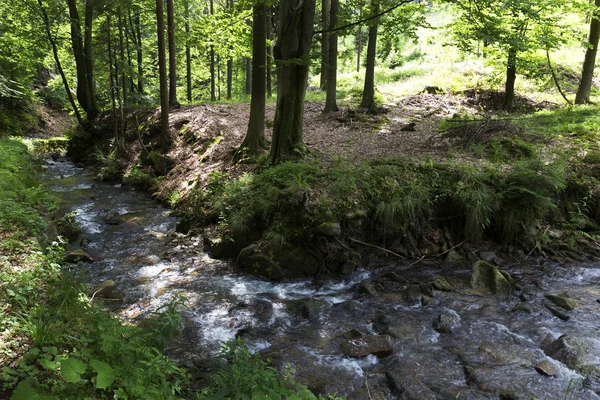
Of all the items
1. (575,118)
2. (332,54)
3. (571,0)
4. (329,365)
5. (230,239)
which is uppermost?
(571,0)

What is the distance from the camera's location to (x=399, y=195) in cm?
737

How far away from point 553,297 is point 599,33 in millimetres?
11805

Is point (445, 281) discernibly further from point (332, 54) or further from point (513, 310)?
point (332, 54)

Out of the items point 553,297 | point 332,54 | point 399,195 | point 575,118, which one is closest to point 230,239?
point 399,195

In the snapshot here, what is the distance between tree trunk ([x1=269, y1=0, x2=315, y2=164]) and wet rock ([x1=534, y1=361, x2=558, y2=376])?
6.19 m

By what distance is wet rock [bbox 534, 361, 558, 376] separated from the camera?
440cm

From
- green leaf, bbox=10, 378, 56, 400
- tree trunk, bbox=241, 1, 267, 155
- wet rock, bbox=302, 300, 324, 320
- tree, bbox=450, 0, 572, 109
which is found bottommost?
wet rock, bbox=302, 300, 324, 320

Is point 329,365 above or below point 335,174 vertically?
below

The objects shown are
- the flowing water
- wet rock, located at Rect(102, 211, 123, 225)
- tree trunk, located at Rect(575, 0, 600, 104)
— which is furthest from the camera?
tree trunk, located at Rect(575, 0, 600, 104)

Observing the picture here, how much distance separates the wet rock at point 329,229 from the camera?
6887 mm

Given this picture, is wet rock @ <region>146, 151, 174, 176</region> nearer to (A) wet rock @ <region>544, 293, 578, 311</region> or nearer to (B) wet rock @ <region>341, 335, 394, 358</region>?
(B) wet rock @ <region>341, 335, 394, 358</region>

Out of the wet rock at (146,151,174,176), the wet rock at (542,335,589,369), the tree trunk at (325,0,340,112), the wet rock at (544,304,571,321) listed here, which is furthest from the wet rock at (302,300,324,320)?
the tree trunk at (325,0,340,112)

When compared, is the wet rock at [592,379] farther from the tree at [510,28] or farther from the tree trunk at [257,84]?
the tree trunk at [257,84]

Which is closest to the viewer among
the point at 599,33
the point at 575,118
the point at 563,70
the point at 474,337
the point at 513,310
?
the point at 474,337
